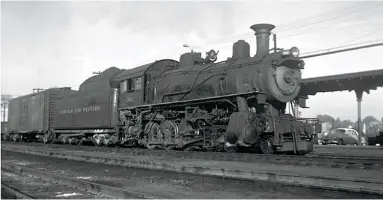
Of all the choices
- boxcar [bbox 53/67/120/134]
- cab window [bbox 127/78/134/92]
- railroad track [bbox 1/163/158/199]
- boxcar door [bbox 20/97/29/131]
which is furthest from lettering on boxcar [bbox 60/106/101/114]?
railroad track [bbox 1/163/158/199]

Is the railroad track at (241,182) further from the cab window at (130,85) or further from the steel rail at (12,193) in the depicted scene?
the cab window at (130,85)

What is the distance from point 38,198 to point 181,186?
2387 millimetres

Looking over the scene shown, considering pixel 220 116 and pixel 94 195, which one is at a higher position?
pixel 220 116

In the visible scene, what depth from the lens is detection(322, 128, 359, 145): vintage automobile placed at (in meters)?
27.8

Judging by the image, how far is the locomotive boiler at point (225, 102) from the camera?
1106cm

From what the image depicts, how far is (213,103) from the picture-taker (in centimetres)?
1234

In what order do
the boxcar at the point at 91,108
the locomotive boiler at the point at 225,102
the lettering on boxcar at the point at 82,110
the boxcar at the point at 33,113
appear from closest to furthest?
the locomotive boiler at the point at 225,102, the boxcar at the point at 91,108, the lettering on boxcar at the point at 82,110, the boxcar at the point at 33,113

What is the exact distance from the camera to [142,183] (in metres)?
7.05

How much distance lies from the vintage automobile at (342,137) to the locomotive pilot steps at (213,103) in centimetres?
1754

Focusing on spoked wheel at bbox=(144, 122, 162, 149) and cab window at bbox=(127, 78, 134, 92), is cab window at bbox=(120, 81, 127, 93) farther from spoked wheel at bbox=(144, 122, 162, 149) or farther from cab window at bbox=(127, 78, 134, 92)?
spoked wheel at bbox=(144, 122, 162, 149)

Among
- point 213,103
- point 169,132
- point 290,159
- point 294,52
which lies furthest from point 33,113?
point 290,159

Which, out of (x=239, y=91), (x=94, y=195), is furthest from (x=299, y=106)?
→ (x=94, y=195)

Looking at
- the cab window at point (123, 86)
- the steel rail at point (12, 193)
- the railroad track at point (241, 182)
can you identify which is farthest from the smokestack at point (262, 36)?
the steel rail at point (12, 193)

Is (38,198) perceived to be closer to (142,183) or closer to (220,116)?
(142,183)
